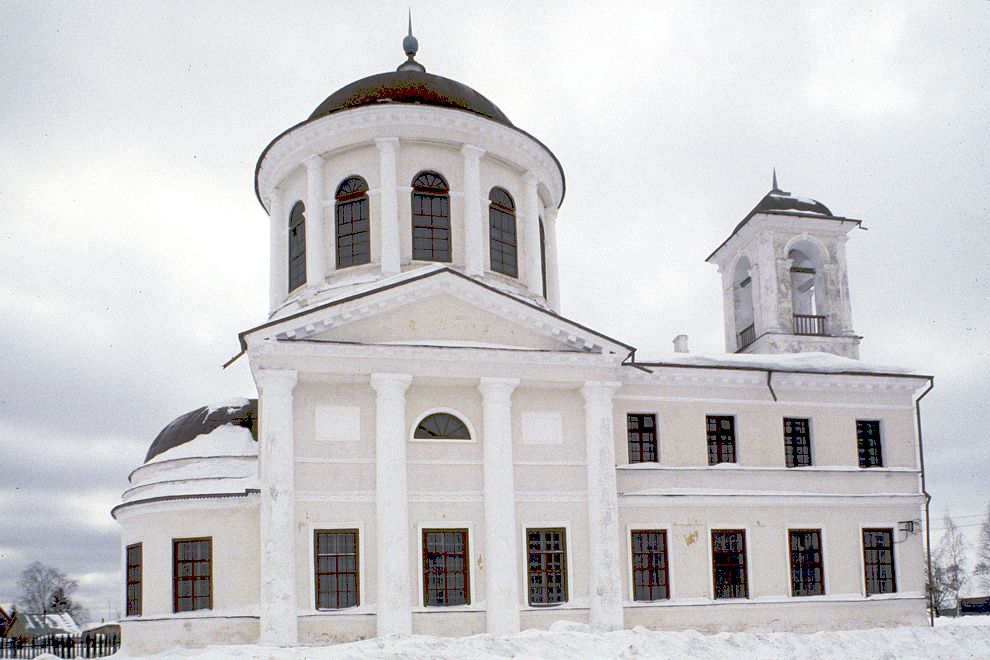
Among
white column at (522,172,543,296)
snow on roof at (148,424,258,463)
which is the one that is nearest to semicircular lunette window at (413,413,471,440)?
snow on roof at (148,424,258,463)

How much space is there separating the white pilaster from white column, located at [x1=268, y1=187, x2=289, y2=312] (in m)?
1.50

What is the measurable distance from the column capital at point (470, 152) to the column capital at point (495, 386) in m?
6.52

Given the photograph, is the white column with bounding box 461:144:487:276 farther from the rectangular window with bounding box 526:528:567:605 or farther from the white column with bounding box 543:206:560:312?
the rectangular window with bounding box 526:528:567:605

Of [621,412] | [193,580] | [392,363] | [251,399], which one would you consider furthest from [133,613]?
[621,412]

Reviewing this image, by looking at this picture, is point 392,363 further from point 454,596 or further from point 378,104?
point 378,104

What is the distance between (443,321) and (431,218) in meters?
4.39

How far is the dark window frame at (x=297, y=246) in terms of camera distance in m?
25.5

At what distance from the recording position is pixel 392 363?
67.4 ft

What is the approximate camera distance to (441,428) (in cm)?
2114

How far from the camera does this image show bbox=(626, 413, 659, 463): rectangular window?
22.9 metres

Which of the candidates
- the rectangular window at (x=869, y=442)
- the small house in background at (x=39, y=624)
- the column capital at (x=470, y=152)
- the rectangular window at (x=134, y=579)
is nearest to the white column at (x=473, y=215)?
the column capital at (x=470, y=152)

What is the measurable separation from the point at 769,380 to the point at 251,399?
1252cm

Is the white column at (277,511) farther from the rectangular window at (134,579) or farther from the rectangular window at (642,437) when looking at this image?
the rectangular window at (642,437)

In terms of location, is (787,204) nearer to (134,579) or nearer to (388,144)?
(388,144)
